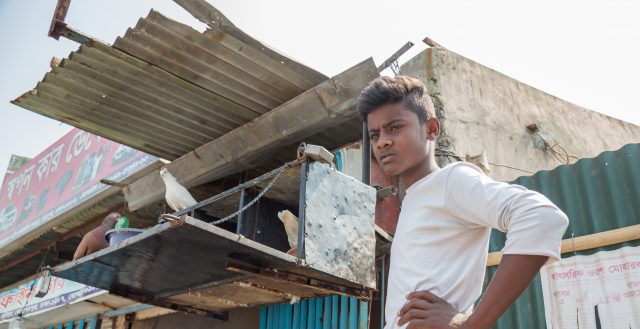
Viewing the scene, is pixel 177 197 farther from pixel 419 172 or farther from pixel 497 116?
pixel 419 172

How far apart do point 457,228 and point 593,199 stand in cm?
271

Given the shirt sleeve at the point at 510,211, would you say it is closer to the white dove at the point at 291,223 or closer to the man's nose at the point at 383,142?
the man's nose at the point at 383,142

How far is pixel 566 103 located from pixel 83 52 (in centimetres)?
539

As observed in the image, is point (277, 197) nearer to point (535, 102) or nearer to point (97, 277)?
point (97, 277)

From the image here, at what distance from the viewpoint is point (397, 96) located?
5.75 ft

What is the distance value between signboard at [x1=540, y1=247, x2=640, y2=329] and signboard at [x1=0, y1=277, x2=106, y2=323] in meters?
5.00

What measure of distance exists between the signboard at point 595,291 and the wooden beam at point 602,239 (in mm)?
61

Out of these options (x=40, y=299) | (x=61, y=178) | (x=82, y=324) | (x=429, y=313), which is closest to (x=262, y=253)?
(x=429, y=313)

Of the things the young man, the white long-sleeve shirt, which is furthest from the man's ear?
the white long-sleeve shirt

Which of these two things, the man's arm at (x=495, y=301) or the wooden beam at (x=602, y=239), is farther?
the wooden beam at (x=602, y=239)

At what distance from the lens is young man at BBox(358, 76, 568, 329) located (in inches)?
49.1

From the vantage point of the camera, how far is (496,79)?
5578 mm

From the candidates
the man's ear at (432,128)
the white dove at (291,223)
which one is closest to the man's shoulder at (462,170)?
the man's ear at (432,128)

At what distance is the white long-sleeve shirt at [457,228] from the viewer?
127 centimetres
